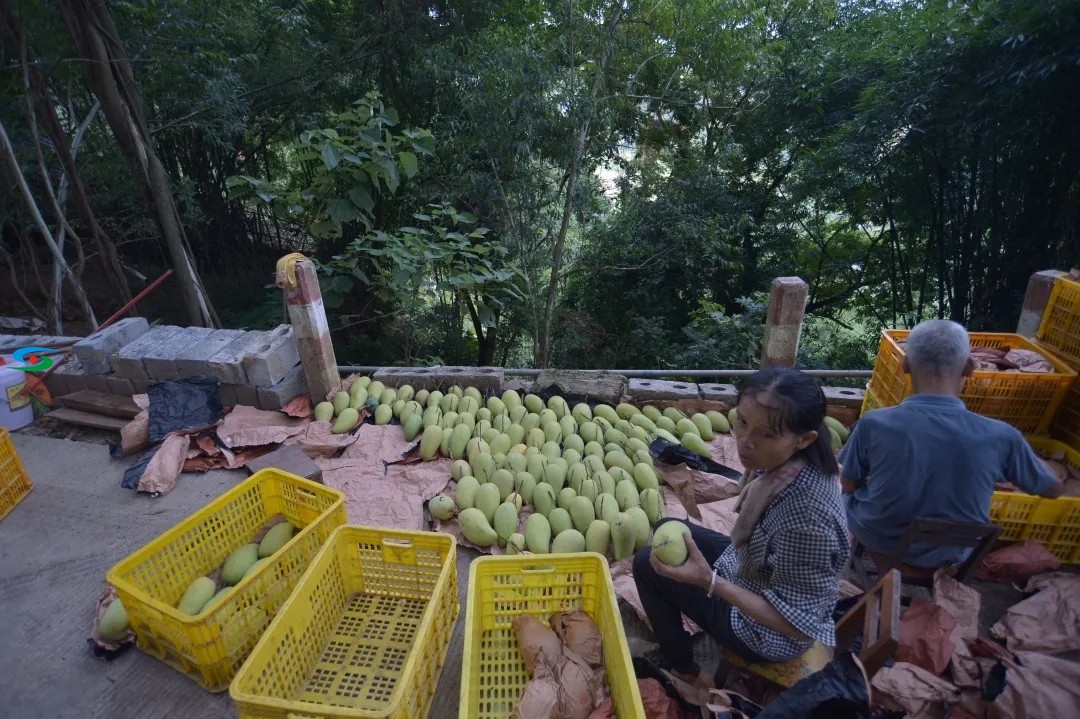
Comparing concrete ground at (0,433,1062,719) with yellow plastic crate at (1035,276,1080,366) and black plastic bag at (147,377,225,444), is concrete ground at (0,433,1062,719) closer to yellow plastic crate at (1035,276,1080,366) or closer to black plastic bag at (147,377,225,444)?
black plastic bag at (147,377,225,444)

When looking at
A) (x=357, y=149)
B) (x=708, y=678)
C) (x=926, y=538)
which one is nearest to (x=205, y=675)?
(x=708, y=678)

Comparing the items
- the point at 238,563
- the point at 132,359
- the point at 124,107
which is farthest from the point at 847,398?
the point at 124,107

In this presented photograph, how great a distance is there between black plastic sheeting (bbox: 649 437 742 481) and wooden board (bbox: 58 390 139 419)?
3.64 m

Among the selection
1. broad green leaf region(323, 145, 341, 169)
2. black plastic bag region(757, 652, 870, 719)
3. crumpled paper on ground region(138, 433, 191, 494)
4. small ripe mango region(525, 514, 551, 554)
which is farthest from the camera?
broad green leaf region(323, 145, 341, 169)

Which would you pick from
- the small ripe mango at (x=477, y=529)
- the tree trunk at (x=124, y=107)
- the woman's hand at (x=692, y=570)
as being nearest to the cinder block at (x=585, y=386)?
the small ripe mango at (x=477, y=529)

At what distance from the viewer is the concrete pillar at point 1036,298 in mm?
3119

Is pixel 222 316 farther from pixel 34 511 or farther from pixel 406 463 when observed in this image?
pixel 406 463

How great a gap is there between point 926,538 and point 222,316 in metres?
9.47

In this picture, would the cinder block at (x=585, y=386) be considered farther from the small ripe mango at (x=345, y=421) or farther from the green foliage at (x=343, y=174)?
the green foliage at (x=343, y=174)

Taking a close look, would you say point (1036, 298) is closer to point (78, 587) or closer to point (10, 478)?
point (78, 587)

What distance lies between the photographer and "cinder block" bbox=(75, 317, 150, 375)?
3.85 m

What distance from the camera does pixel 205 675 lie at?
1.89 metres

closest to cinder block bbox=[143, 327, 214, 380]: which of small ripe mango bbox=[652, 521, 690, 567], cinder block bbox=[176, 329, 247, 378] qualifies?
cinder block bbox=[176, 329, 247, 378]

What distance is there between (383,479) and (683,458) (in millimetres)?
1815
